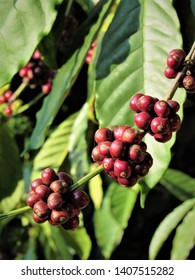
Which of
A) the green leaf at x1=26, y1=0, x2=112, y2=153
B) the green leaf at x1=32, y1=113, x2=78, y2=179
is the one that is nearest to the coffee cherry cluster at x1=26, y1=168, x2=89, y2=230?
the green leaf at x1=26, y1=0, x2=112, y2=153

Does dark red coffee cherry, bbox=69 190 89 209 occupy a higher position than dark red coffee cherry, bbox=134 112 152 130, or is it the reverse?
dark red coffee cherry, bbox=134 112 152 130

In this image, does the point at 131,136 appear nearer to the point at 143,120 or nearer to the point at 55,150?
the point at 143,120

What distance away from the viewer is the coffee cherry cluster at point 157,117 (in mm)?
767

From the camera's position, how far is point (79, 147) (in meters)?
1.68

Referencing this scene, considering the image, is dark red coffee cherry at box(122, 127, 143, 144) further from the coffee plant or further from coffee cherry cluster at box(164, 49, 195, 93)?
coffee cherry cluster at box(164, 49, 195, 93)

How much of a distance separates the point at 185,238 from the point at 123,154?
2.81 feet

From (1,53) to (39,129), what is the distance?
363mm

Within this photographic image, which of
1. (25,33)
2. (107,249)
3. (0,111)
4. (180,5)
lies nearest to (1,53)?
(25,33)

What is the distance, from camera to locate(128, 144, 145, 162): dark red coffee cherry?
0.75 m

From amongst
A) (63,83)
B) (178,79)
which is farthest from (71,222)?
(63,83)

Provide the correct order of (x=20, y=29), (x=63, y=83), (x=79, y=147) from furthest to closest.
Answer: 1. (x=79, y=147)
2. (x=63, y=83)
3. (x=20, y=29)

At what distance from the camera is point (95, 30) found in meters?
1.27

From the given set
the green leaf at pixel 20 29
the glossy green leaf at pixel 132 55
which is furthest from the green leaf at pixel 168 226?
the green leaf at pixel 20 29

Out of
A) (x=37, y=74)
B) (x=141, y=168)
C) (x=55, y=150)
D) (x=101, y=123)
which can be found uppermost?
(x=141, y=168)
